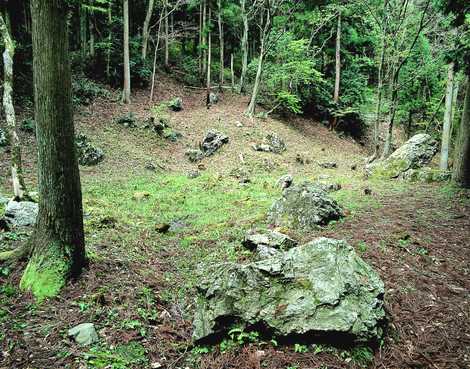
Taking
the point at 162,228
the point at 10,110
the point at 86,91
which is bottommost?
the point at 162,228

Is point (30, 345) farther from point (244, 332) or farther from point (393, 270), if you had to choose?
point (393, 270)

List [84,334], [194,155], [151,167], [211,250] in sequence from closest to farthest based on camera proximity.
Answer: [84,334], [211,250], [151,167], [194,155]

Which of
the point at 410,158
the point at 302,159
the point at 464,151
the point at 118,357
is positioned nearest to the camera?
the point at 118,357

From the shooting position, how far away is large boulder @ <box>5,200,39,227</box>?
640 centimetres

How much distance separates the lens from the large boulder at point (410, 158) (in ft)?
41.5

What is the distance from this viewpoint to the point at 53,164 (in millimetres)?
3959

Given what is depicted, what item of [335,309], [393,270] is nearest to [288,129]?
[393,270]

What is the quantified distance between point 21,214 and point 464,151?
36.7ft

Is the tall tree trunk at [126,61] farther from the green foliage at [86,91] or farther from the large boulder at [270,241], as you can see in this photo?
the large boulder at [270,241]

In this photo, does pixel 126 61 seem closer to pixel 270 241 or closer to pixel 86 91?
pixel 86 91

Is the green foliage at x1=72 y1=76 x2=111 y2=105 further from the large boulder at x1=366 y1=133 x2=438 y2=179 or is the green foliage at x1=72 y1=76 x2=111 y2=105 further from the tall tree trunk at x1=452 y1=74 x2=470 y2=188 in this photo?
the tall tree trunk at x1=452 y1=74 x2=470 y2=188

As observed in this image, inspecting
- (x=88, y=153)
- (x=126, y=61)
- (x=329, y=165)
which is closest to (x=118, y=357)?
(x=88, y=153)

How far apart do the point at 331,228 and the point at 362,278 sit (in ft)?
9.06

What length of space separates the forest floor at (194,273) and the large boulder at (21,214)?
684 millimetres
